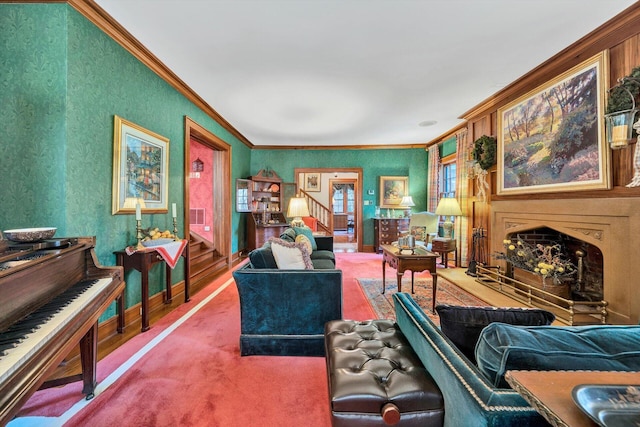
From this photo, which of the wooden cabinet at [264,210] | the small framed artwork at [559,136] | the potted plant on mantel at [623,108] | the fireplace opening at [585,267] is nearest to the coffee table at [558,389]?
the potted plant on mantel at [623,108]

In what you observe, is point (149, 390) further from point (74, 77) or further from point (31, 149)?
point (74, 77)

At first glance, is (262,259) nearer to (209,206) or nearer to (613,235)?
(613,235)

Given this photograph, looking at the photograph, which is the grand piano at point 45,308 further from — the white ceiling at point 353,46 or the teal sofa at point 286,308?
the white ceiling at point 353,46

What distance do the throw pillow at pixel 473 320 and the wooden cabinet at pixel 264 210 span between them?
203 inches

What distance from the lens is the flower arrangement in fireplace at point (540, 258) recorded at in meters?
2.81

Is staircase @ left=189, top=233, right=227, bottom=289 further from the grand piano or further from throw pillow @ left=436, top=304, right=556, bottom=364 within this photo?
throw pillow @ left=436, top=304, right=556, bottom=364

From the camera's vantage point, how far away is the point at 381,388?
109 cm

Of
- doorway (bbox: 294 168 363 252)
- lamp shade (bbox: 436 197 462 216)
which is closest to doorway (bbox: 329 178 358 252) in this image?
doorway (bbox: 294 168 363 252)

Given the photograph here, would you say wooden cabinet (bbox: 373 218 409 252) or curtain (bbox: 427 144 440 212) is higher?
curtain (bbox: 427 144 440 212)

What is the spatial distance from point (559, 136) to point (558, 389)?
3.32 m

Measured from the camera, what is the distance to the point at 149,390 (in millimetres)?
1710

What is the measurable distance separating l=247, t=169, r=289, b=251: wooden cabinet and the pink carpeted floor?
3.57m

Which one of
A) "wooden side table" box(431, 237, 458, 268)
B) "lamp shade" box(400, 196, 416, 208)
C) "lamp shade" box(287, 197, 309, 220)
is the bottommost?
"wooden side table" box(431, 237, 458, 268)

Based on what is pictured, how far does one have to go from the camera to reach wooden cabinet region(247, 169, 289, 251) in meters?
6.04
